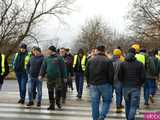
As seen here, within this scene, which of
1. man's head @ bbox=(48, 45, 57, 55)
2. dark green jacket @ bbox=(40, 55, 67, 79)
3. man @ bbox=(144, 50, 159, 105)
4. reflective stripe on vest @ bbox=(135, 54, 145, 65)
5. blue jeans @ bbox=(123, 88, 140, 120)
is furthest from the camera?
man @ bbox=(144, 50, 159, 105)

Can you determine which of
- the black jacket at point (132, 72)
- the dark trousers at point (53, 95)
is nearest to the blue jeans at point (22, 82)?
the dark trousers at point (53, 95)

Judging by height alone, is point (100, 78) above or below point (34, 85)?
above

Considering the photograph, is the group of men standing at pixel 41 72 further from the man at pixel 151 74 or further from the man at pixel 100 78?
the man at pixel 100 78

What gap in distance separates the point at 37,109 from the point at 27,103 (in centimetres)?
162

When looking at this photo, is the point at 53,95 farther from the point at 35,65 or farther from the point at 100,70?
the point at 100,70

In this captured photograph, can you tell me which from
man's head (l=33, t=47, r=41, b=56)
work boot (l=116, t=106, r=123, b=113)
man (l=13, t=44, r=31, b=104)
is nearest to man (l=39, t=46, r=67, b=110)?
man's head (l=33, t=47, r=41, b=56)

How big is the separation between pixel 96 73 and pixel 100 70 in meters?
0.12

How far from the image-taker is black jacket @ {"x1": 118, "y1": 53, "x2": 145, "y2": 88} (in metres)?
12.5

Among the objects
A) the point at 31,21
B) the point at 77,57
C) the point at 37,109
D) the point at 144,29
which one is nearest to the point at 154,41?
the point at 144,29

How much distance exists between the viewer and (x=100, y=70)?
12.3 m

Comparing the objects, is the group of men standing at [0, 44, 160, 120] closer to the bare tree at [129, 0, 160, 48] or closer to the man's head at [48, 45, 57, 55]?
the man's head at [48, 45, 57, 55]

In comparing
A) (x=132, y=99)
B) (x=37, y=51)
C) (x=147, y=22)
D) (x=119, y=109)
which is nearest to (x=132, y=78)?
(x=132, y=99)

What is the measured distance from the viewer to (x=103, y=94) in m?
12.4

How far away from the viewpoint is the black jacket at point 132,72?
12.5m
